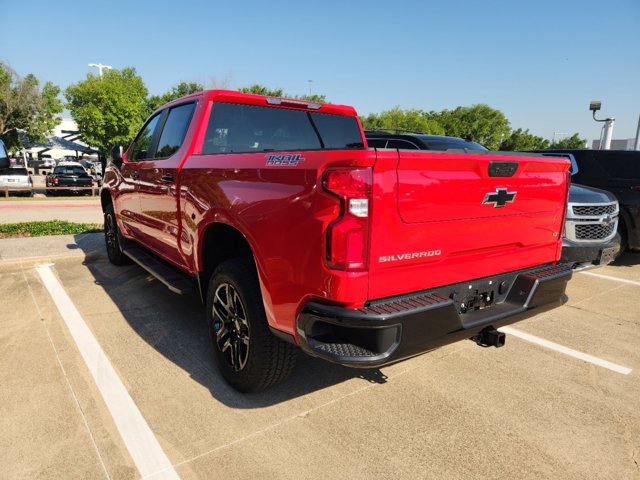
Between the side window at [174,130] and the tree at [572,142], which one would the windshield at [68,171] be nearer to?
the side window at [174,130]

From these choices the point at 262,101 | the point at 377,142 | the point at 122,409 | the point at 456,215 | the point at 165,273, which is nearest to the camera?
the point at 456,215

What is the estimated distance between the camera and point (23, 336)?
3861 mm

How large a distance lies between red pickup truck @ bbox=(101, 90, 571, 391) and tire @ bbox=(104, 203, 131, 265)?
255 centimetres

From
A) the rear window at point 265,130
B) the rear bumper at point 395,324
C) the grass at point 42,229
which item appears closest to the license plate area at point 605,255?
the rear bumper at point 395,324

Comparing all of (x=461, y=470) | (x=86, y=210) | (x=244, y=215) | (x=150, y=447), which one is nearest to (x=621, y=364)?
(x=461, y=470)

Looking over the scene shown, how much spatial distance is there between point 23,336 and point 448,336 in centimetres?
363

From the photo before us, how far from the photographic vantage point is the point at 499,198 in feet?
8.55

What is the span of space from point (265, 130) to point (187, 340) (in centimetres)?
197

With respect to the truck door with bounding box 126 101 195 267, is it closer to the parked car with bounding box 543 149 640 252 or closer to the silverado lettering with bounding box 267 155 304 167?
the silverado lettering with bounding box 267 155 304 167

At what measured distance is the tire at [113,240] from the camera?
5.98m

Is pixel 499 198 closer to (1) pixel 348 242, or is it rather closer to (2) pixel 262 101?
(1) pixel 348 242

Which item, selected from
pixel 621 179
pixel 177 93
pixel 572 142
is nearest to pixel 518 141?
pixel 572 142

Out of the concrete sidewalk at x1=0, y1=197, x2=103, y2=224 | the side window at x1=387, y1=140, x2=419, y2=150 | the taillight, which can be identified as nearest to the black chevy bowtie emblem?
the taillight

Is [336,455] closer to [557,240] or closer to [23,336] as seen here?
[557,240]
